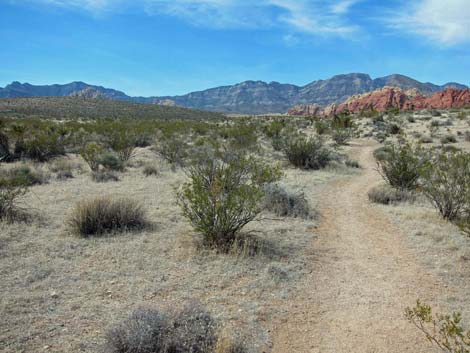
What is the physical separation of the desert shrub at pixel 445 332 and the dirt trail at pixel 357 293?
195 mm

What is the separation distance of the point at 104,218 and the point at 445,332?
6.51 metres

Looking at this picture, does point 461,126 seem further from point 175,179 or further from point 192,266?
point 192,266

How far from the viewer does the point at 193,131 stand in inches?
1262

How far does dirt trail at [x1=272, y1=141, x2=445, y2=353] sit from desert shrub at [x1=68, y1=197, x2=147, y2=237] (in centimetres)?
400

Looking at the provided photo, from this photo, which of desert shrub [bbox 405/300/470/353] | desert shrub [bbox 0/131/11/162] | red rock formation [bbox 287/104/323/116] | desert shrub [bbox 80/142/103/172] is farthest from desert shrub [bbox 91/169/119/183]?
red rock formation [bbox 287/104/323/116]

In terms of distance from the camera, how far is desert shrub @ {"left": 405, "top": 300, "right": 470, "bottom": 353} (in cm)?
319

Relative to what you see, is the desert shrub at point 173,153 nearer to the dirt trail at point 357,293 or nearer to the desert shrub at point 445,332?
the dirt trail at point 357,293

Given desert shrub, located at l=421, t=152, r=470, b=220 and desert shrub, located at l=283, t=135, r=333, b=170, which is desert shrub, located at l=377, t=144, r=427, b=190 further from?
desert shrub, located at l=283, t=135, r=333, b=170

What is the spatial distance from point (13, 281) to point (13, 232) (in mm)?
2352

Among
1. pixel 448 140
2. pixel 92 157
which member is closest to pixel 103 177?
pixel 92 157

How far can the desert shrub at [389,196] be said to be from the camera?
11.0 m

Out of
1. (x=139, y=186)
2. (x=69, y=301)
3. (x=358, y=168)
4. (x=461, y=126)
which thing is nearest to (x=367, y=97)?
(x=461, y=126)

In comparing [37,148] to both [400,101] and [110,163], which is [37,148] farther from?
[400,101]

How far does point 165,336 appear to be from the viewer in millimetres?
4105
